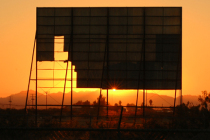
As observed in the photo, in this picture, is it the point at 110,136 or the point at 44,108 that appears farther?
the point at 44,108

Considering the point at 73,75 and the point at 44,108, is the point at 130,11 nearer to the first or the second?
the point at 73,75

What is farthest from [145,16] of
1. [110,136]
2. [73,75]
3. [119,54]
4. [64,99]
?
[110,136]

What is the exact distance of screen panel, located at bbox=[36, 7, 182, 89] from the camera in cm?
3400

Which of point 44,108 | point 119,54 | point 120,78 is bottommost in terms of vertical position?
point 44,108

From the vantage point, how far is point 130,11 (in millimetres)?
34719

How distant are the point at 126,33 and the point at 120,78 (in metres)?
4.28

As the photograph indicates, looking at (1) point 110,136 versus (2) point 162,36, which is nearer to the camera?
(1) point 110,136

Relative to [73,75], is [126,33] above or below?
above

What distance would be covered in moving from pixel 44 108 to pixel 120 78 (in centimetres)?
774

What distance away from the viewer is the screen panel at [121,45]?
3400cm

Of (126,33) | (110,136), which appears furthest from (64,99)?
(110,136)

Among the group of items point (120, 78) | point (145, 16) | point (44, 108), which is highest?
point (145, 16)

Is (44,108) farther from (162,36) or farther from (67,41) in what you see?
(162,36)

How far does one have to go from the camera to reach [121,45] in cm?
3412
